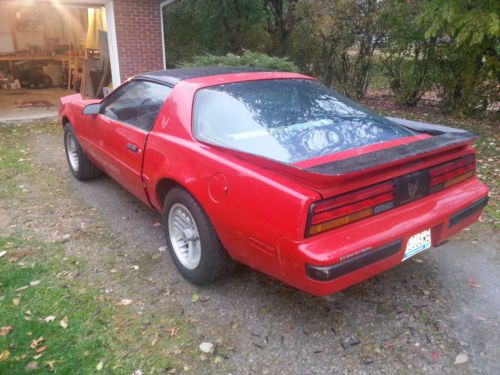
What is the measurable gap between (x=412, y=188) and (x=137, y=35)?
8397 millimetres

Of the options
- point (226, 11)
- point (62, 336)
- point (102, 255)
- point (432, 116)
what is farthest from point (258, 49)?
point (62, 336)

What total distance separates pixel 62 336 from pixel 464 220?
2.65m

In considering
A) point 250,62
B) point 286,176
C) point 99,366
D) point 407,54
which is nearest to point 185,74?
point 286,176

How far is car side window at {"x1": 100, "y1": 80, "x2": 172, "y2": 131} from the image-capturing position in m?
3.47

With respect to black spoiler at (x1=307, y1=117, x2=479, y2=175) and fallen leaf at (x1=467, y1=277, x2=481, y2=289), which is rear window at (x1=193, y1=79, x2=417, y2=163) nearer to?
black spoiler at (x1=307, y1=117, x2=479, y2=175)

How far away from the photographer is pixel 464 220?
2783 mm

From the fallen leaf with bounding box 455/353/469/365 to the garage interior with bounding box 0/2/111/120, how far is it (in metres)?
10.0

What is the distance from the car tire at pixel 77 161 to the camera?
198 inches

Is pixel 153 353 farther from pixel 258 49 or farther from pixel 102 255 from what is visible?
pixel 258 49

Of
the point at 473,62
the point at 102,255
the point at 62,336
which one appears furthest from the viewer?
the point at 473,62

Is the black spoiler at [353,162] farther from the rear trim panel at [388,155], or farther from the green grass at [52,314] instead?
the green grass at [52,314]

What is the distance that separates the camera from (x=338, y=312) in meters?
2.83

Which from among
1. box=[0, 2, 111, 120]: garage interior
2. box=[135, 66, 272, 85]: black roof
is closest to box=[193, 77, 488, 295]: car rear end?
box=[135, 66, 272, 85]: black roof

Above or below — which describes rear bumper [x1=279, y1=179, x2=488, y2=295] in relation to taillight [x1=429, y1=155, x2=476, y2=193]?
below
